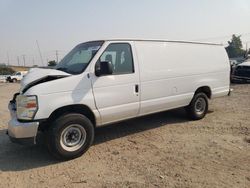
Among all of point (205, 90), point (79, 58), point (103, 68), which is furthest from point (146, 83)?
point (205, 90)

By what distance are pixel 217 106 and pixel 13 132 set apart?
22.1 feet

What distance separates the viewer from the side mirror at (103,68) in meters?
5.10

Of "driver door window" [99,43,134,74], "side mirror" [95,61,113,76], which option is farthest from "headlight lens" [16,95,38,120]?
"driver door window" [99,43,134,74]

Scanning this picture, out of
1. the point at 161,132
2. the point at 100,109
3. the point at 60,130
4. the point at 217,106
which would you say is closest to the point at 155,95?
the point at 161,132

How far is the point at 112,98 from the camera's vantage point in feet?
17.9

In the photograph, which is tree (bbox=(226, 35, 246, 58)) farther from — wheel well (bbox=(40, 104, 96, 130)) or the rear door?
wheel well (bbox=(40, 104, 96, 130))

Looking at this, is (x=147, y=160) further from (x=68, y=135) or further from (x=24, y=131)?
(x=24, y=131)

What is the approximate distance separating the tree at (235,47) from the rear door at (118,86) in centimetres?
7472

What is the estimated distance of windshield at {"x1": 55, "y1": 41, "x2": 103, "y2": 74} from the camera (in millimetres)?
5301

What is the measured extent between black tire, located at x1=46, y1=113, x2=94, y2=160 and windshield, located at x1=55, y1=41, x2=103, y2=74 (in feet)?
3.00

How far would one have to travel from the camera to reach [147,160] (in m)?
4.79

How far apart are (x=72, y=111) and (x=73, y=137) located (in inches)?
18.8

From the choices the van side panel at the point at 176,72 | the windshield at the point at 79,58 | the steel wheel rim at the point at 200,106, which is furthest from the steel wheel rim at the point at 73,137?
the steel wheel rim at the point at 200,106

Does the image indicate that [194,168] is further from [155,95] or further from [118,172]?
[155,95]
